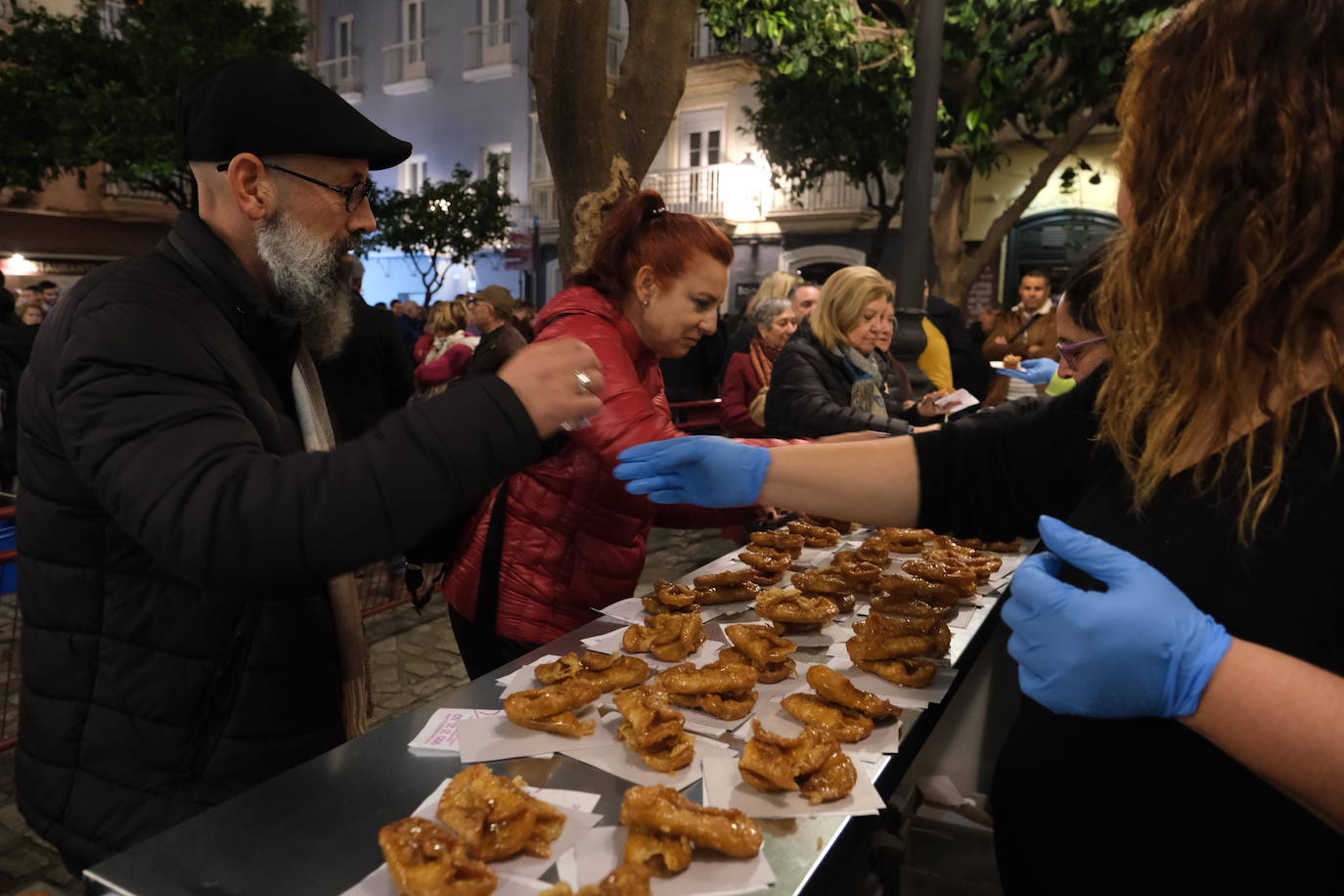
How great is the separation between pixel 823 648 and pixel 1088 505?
36.4 inches

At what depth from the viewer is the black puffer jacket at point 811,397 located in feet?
14.3

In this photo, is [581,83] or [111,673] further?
[581,83]

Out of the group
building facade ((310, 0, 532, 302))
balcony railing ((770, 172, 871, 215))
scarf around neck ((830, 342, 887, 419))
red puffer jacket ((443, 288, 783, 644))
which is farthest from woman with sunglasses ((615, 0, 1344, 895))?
building facade ((310, 0, 532, 302))

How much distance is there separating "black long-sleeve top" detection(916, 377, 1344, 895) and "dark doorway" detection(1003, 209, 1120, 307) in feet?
54.6

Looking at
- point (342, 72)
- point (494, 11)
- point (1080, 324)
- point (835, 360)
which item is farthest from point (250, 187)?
point (342, 72)

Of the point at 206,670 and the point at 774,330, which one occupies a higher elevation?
the point at 774,330

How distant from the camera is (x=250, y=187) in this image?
5.78 feet

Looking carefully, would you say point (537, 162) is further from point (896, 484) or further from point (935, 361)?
point (896, 484)

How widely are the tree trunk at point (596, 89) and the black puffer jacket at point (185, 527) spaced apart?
3247mm

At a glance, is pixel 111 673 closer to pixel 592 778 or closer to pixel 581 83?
pixel 592 778

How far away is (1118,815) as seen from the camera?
1.39 m

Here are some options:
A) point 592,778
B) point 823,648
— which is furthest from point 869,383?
point 592,778

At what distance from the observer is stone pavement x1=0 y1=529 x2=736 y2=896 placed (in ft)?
11.1

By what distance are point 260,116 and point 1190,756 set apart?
200 centimetres
